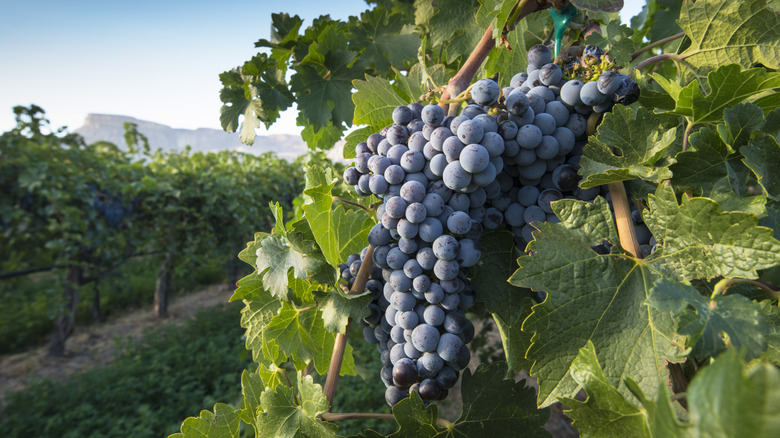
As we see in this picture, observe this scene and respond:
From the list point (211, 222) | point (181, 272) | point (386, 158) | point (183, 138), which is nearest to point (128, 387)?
point (181, 272)

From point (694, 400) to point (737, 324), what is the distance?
235 mm

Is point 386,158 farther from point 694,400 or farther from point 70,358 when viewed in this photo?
point 70,358

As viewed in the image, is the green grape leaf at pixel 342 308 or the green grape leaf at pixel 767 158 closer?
the green grape leaf at pixel 767 158

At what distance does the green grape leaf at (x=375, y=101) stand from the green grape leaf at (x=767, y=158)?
0.69 meters

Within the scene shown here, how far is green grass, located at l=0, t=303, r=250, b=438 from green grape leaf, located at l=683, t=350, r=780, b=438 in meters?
5.17

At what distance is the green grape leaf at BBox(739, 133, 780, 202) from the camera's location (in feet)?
2.27

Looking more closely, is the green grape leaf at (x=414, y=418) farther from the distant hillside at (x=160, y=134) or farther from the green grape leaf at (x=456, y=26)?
the distant hillside at (x=160, y=134)

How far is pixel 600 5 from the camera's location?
0.82m

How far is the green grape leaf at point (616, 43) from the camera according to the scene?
2.88 feet

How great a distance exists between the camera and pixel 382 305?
99 centimetres

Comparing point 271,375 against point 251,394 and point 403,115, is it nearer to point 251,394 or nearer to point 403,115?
point 251,394

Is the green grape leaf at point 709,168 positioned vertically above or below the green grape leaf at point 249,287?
above

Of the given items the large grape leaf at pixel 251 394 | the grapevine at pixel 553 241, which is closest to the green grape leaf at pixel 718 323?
the grapevine at pixel 553 241

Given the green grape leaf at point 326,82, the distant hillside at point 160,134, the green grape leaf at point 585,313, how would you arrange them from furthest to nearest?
the distant hillside at point 160,134 < the green grape leaf at point 326,82 < the green grape leaf at point 585,313
